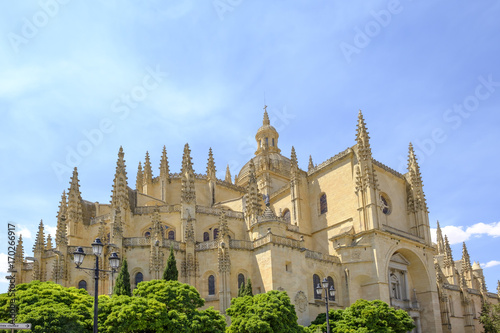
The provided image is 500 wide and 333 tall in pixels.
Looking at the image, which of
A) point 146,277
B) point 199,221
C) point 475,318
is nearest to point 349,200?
point 199,221

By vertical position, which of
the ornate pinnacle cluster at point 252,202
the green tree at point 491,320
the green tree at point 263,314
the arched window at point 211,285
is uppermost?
the ornate pinnacle cluster at point 252,202

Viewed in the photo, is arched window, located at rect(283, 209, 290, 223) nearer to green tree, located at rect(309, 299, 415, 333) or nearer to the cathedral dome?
the cathedral dome

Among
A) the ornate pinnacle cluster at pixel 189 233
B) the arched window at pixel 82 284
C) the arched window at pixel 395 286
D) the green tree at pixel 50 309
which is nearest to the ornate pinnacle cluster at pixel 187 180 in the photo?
the ornate pinnacle cluster at pixel 189 233

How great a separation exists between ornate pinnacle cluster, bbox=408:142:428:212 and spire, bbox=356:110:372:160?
8.04m

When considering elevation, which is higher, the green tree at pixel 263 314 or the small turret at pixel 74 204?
the small turret at pixel 74 204

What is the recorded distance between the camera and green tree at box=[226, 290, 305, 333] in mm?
29219

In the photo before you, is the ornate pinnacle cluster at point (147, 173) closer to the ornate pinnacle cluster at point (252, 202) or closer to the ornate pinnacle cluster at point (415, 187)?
the ornate pinnacle cluster at point (252, 202)

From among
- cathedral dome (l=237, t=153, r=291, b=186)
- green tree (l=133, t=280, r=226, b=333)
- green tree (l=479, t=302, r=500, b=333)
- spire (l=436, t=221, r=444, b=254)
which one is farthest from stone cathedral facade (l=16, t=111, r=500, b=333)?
spire (l=436, t=221, r=444, b=254)

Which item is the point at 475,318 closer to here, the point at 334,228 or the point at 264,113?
the point at 334,228

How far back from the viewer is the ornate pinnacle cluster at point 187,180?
42.6 meters

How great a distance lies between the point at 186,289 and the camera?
2906 cm

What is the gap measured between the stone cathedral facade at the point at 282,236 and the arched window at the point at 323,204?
9 centimetres

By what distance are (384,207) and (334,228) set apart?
206 inches

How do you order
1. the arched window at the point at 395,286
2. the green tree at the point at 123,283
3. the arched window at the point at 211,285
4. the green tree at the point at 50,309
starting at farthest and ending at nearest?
1. the arched window at the point at 395,286
2. the arched window at the point at 211,285
3. the green tree at the point at 123,283
4. the green tree at the point at 50,309
